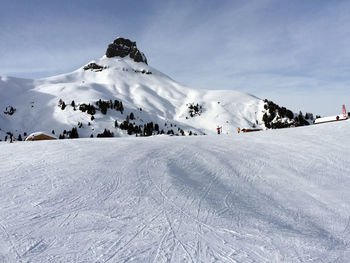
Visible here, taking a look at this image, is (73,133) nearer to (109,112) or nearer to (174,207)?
(109,112)

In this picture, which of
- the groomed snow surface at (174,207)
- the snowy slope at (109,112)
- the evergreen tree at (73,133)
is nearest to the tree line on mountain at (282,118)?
the snowy slope at (109,112)

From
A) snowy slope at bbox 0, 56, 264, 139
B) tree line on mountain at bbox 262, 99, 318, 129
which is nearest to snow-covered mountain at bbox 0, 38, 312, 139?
snowy slope at bbox 0, 56, 264, 139

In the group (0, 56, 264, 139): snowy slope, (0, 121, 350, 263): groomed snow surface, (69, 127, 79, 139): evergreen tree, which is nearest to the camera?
(0, 121, 350, 263): groomed snow surface

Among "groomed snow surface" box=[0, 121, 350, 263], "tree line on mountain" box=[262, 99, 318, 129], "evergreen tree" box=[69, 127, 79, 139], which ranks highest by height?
"tree line on mountain" box=[262, 99, 318, 129]

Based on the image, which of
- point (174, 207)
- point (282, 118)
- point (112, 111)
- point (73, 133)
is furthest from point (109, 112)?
point (174, 207)

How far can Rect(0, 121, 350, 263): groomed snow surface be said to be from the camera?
4.19m

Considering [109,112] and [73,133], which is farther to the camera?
[109,112]

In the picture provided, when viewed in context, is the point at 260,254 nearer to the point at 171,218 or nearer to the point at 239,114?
the point at 171,218

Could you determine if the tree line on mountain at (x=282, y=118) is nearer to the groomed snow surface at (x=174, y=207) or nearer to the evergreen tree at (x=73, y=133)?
the evergreen tree at (x=73, y=133)

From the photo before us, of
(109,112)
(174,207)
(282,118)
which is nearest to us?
(174,207)

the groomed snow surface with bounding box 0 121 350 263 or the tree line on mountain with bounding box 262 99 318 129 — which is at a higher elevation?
the tree line on mountain with bounding box 262 99 318 129

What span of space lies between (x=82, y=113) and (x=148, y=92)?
3010 inches

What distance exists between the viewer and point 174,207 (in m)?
5.94

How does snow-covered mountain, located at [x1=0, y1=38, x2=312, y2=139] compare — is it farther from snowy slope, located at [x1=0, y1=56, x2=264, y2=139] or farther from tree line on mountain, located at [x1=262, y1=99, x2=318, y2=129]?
tree line on mountain, located at [x1=262, y1=99, x2=318, y2=129]
